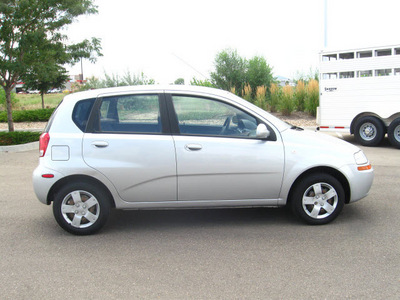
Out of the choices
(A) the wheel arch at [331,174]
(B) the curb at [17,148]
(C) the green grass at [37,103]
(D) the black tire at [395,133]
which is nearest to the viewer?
(A) the wheel arch at [331,174]

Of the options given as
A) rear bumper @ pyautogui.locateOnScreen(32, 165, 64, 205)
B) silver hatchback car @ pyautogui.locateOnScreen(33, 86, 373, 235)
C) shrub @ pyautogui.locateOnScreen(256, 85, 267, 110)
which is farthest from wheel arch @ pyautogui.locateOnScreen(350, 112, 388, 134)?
rear bumper @ pyautogui.locateOnScreen(32, 165, 64, 205)

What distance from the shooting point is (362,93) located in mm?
11570

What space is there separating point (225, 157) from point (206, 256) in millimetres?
1177

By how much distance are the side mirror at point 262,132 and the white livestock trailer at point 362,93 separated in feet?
24.7

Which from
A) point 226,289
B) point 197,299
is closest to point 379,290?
point 226,289

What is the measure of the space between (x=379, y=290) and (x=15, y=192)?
5911 mm

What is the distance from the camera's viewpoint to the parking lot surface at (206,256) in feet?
11.8

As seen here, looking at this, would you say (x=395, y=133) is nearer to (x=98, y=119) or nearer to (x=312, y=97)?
(x=312, y=97)

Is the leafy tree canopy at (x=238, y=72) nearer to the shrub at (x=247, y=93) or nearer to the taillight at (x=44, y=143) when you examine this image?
the shrub at (x=247, y=93)

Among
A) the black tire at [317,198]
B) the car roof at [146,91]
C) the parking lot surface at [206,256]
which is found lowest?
the parking lot surface at [206,256]

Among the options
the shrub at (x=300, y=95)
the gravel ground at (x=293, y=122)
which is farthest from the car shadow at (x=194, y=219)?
the shrub at (x=300, y=95)

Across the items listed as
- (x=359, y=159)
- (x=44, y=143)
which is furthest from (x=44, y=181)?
(x=359, y=159)

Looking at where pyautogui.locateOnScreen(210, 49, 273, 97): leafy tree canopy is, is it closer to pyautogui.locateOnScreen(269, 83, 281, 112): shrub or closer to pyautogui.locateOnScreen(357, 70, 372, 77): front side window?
pyautogui.locateOnScreen(269, 83, 281, 112): shrub

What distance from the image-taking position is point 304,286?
359 centimetres
